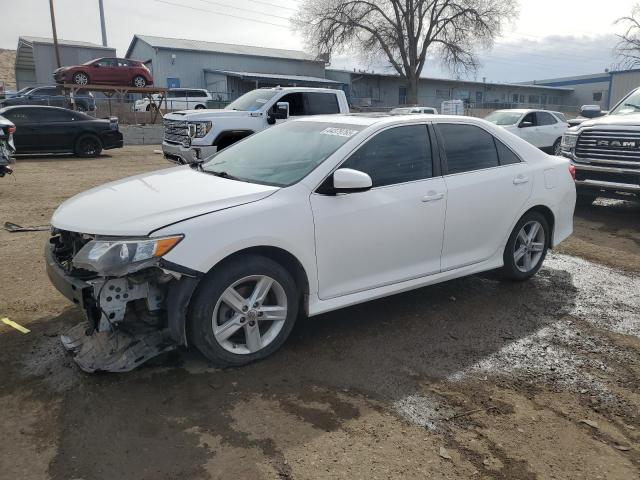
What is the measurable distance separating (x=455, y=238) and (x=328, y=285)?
1.34 metres

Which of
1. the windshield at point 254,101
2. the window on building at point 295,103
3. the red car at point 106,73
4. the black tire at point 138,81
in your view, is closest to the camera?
the windshield at point 254,101

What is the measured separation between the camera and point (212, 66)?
1644 inches

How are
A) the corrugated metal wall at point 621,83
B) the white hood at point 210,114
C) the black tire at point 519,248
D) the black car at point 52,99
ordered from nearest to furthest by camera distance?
the black tire at point 519,248, the white hood at point 210,114, the black car at point 52,99, the corrugated metal wall at point 621,83

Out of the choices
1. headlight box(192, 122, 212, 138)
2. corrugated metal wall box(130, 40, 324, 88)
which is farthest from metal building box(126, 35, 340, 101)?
headlight box(192, 122, 212, 138)

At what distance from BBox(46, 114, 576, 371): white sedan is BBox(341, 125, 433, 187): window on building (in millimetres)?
12

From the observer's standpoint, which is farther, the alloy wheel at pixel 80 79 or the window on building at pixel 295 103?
the alloy wheel at pixel 80 79

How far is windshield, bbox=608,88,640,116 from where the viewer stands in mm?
9055

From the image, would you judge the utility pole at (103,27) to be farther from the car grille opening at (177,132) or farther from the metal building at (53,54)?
the car grille opening at (177,132)

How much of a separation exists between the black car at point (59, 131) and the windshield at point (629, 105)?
1336cm

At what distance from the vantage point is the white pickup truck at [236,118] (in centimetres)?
985

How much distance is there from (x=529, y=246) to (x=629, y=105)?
5765mm

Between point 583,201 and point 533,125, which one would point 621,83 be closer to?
point 533,125

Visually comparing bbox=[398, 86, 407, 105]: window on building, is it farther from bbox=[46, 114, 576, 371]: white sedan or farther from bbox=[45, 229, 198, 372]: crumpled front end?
bbox=[45, 229, 198, 372]: crumpled front end

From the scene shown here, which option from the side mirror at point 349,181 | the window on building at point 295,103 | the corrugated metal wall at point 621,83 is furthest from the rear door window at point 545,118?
the corrugated metal wall at point 621,83
